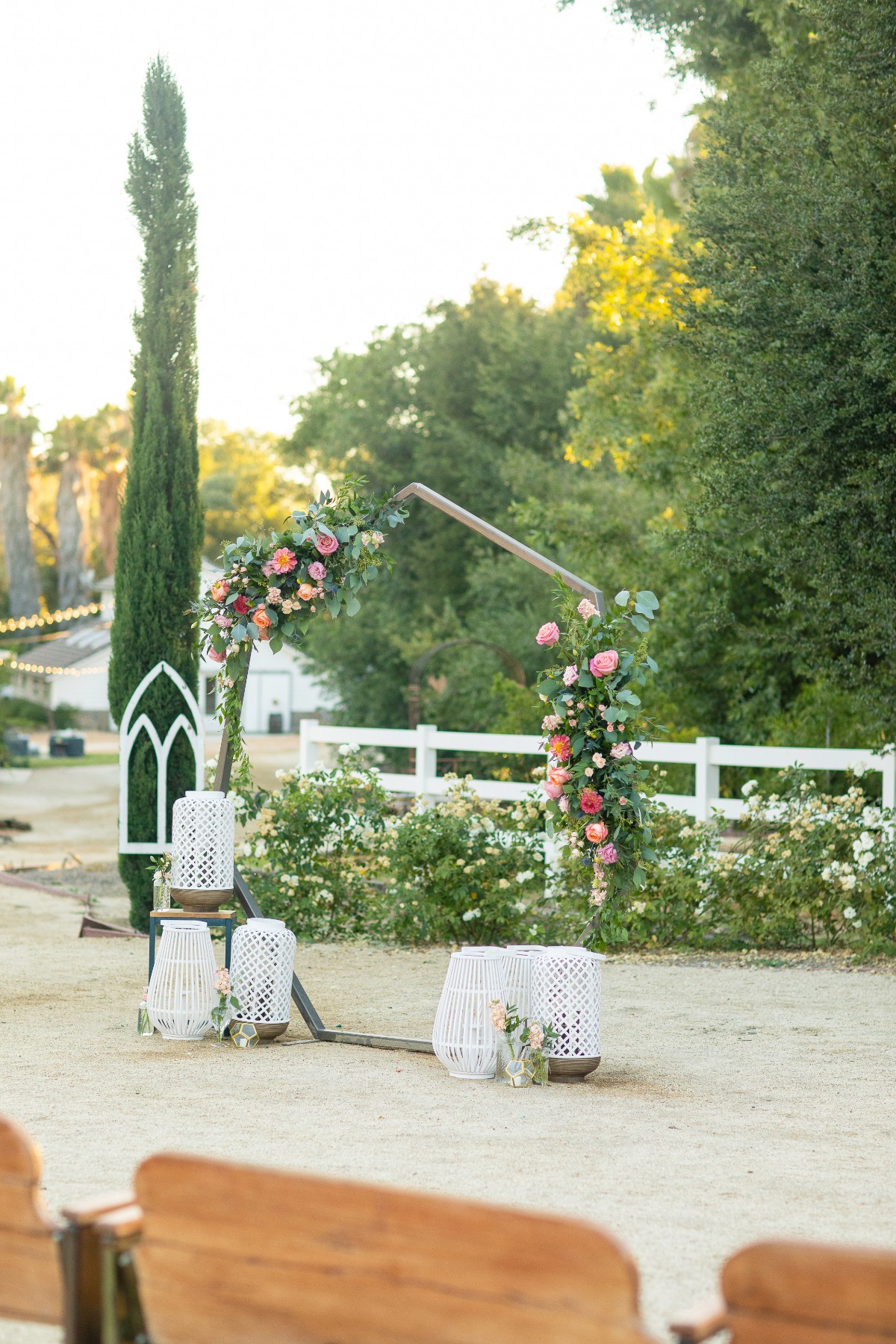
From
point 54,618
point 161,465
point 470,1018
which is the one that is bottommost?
point 470,1018

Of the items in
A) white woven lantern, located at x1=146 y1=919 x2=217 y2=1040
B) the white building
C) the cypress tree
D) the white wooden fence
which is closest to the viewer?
white woven lantern, located at x1=146 y1=919 x2=217 y2=1040

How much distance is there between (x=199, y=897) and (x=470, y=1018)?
1620 mm

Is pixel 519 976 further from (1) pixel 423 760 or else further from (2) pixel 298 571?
A: (1) pixel 423 760

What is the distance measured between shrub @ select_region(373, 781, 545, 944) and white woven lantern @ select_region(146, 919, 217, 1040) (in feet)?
9.14

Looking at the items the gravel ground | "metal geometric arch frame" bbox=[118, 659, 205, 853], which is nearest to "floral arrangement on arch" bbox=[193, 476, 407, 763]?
"metal geometric arch frame" bbox=[118, 659, 205, 853]

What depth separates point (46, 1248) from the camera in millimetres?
2025

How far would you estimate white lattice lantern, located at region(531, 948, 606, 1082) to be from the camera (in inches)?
227

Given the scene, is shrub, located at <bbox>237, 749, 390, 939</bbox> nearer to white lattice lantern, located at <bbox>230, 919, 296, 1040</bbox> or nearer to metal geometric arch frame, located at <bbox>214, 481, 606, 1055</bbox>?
metal geometric arch frame, located at <bbox>214, 481, 606, 1055</bbox>

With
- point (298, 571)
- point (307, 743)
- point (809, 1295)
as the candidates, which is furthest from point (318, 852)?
point (809, 1295)

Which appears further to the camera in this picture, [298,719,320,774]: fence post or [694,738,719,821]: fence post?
[298,719,320,774]: fence post

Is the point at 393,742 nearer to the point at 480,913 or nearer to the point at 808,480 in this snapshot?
the point at 480,913

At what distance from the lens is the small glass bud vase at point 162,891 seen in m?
6.90

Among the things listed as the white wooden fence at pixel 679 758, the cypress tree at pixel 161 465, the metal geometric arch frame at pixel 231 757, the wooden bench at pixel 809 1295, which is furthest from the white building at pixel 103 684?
the wooden bench at pixel 809 1295

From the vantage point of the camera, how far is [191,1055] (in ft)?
20.2
